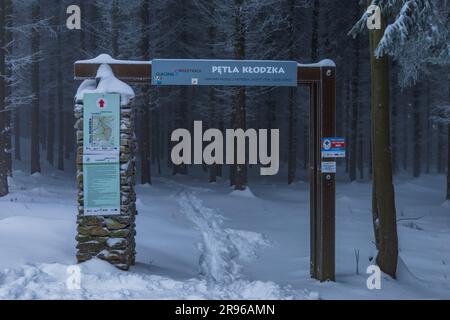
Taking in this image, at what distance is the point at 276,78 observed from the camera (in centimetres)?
778

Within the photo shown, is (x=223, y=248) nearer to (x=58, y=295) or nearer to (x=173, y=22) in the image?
(x=58, y=295)

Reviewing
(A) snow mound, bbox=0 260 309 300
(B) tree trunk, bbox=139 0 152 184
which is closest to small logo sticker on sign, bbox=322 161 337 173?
(A) snow mound, bbox=0 260 309 300

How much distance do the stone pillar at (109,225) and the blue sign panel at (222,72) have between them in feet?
2.76

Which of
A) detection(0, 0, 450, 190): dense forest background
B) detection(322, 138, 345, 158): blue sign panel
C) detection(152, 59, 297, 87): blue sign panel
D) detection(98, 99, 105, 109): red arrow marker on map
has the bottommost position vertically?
detection(322, 138, 345, 158): blue sign panel

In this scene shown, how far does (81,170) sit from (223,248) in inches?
174

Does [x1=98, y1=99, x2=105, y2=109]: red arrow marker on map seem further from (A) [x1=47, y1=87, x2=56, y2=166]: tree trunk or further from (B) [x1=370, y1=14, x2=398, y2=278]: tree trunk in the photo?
(A) [x1=47, y1=87, x2=56, y2=166]: tree trunk

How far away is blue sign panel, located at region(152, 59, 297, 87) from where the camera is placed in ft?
25.2

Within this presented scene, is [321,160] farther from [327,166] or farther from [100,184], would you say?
[100,184]

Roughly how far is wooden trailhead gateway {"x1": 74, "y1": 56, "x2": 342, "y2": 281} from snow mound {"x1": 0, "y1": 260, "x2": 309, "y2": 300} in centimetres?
152

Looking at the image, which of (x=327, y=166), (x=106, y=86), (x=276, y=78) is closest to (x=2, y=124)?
(x=106, y=86)

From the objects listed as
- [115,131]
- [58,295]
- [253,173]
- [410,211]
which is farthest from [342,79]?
[58,295]

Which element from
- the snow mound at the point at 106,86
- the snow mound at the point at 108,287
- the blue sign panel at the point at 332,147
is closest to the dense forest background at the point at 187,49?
the snow mound at the point at 106,86

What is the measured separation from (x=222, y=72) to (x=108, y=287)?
379cm
